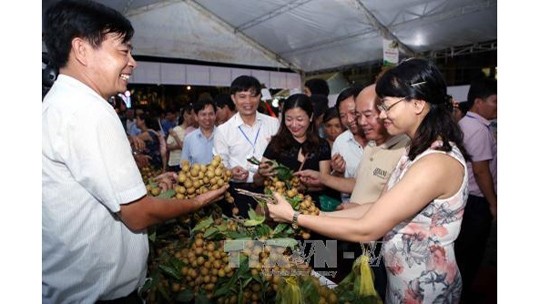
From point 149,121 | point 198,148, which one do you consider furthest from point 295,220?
point 149,121

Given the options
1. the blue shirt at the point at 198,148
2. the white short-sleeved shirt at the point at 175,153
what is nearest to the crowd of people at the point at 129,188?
the blue shirt at the point at 198,148

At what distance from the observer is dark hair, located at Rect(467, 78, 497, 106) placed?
2629mm

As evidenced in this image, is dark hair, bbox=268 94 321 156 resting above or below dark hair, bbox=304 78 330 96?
below

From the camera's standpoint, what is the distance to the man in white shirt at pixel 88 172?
91cm

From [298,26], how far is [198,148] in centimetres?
283

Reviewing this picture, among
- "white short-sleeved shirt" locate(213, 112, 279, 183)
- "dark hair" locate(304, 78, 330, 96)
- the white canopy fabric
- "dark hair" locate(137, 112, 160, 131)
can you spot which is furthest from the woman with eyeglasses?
"dark hair" locate(137, 112, 160, 131)

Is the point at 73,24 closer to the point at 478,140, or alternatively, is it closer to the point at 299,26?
the point at 478,140

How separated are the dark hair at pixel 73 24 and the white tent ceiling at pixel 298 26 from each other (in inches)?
122

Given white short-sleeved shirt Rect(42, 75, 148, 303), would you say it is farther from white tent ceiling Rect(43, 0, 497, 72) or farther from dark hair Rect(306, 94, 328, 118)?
white tent ceiling Rect(43, 0, 497, 72)

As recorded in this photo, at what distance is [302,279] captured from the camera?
1.17m

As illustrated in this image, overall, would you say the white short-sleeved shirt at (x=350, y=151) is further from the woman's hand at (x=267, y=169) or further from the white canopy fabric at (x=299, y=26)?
the white canopy fabric at (x=299, y=26)

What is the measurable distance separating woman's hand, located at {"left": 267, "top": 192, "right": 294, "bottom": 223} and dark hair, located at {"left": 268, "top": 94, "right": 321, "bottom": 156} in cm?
106
